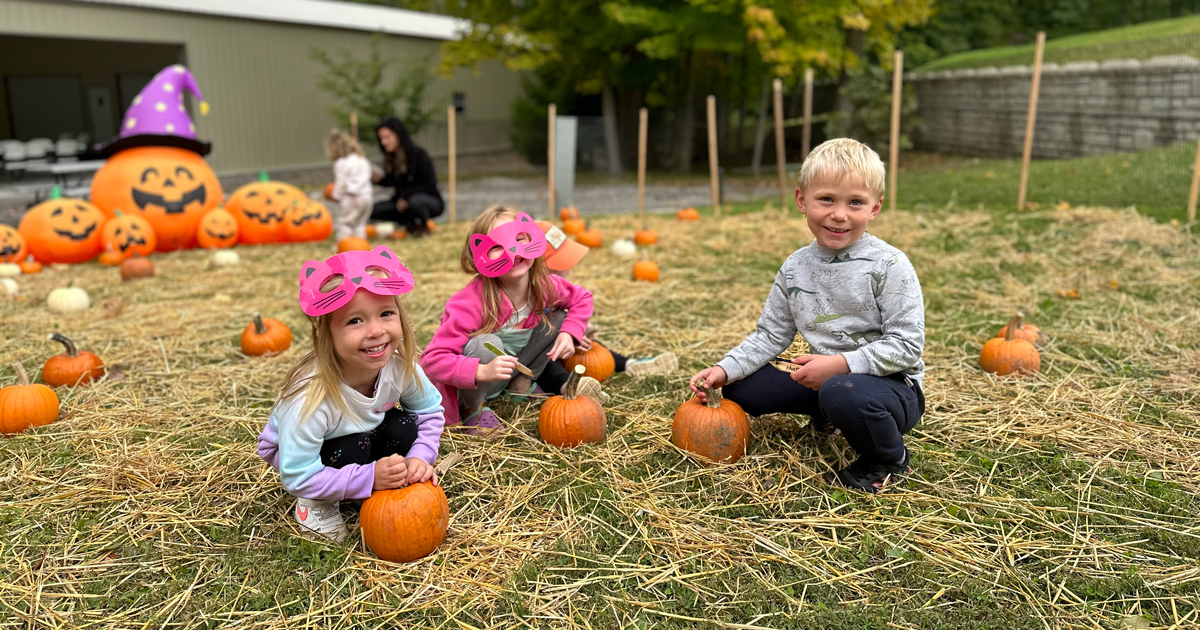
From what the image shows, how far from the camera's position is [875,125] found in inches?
771

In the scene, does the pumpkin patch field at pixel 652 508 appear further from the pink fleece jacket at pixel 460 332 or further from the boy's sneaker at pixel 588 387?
Result: the pink fleece jacket at pixel 460 332

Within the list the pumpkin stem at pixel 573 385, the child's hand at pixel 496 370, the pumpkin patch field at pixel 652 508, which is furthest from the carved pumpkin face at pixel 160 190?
the pumpkin stem at pixel 573 385

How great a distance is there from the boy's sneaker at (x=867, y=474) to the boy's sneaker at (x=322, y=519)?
6.42 feet

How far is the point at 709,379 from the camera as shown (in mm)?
3406

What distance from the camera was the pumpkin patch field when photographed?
2.50 m

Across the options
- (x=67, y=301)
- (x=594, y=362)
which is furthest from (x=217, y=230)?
(x=594, y=362)

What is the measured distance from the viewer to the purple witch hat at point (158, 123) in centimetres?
959

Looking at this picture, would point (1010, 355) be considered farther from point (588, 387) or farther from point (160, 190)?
point (160, 190)

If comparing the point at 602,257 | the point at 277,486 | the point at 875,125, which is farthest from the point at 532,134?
the point at 277,486

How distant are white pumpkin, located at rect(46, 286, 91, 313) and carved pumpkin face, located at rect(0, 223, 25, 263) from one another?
8.65 feet

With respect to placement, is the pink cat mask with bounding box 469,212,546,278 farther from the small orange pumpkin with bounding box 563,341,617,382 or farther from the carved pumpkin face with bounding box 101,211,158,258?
the carved pumpkin face with bounding box 101,211,158,258

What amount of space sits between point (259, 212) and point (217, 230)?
589mm

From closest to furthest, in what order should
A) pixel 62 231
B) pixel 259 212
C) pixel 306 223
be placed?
1. pixel 62 231
2. pixel 259 212
3. pixel 306 223

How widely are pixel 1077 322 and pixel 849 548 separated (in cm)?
360
